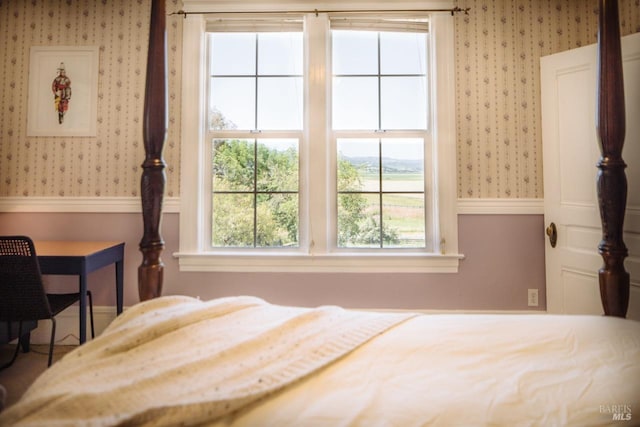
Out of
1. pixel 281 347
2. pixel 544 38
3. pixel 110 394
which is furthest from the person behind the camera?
pixel 544 38

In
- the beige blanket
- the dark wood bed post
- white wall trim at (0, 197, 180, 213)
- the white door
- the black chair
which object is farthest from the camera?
white wall trim at (0, 197, 180, 213)

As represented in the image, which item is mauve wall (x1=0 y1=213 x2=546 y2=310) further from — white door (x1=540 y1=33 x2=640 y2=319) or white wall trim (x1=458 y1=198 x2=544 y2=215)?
white door (x1=540 y1=33 x2=640 y2=319)

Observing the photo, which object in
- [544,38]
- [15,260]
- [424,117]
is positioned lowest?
[15,260]

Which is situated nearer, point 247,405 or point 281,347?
point 247,405

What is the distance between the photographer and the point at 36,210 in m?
2.67

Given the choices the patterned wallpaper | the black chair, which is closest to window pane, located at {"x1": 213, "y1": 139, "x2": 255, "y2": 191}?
the patterned wallpaper

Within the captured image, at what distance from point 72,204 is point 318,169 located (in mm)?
1876

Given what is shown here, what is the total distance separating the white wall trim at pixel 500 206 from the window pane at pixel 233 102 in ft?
5.57

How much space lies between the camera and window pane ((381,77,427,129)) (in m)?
2.67

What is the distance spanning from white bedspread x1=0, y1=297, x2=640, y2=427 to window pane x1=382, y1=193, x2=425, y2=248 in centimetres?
153

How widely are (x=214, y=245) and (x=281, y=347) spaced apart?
191cm

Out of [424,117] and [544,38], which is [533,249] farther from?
[544,38]

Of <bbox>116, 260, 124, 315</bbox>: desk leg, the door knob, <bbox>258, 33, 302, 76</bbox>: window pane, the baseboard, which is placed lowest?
the baseboard

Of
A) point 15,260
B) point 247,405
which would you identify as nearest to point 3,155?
point 15,260
